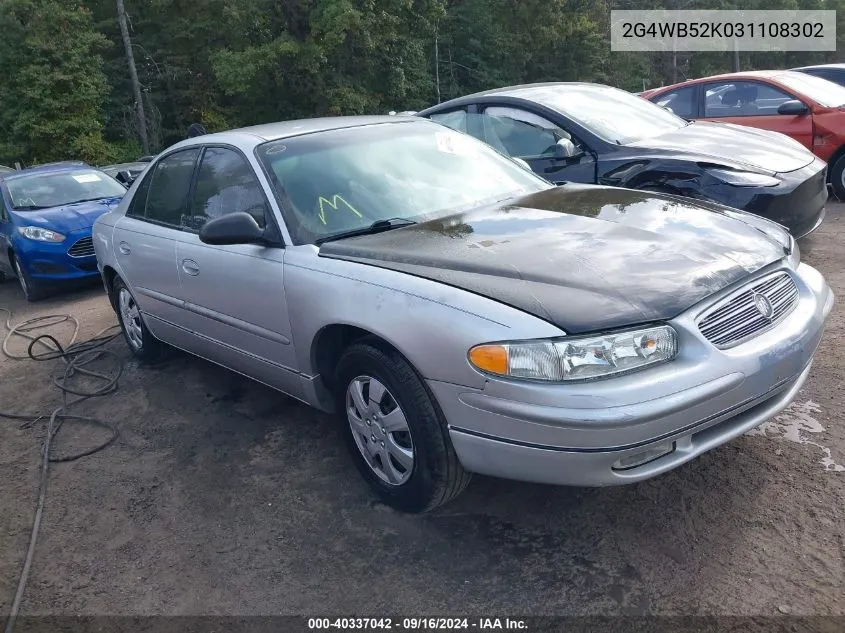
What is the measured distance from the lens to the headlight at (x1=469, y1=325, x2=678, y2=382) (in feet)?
8.30

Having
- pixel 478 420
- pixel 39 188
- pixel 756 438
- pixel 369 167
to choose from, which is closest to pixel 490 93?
pixel 369 167

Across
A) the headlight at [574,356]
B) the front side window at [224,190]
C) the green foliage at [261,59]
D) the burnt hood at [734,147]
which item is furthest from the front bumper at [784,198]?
the green foliage at [261,59]

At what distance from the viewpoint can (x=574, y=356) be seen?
2535mm

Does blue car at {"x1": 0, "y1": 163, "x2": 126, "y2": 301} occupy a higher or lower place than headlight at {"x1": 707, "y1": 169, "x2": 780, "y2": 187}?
lower

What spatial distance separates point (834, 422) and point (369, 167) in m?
2.59

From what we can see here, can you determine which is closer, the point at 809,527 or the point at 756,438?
the point at 809,527

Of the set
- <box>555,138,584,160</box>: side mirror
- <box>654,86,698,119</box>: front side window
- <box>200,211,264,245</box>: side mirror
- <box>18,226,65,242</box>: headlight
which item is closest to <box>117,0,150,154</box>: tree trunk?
<box>18,226,65,242</box>: headlight

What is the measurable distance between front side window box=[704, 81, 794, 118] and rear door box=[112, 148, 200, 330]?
6536 millimetres

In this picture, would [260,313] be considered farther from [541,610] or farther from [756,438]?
[756,438]

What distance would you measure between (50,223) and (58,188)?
106 cm

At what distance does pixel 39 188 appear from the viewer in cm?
972

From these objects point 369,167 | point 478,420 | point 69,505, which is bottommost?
point 69,505

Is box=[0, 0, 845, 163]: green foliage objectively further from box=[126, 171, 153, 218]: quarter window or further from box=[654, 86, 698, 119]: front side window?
box=[126, 171, 153, 218]: quarter window

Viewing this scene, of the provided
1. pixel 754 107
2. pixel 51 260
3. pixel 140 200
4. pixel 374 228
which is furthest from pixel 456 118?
pixel 51 260
